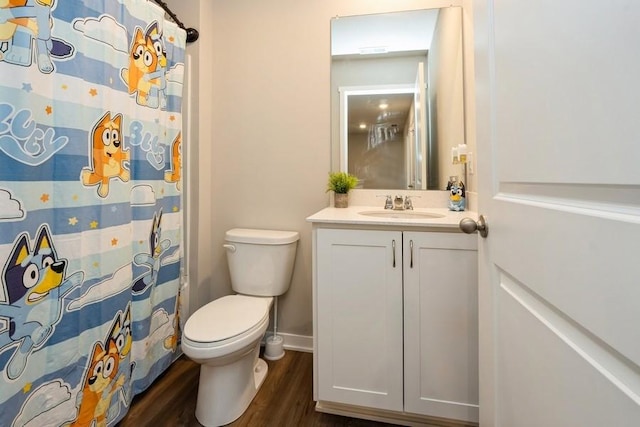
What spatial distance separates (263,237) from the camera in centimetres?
171

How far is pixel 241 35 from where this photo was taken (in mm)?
1926

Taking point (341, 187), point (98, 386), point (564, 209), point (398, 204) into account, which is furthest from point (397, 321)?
point (98, 386)

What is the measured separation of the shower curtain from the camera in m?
0.92

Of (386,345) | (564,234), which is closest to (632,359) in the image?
(564,234)

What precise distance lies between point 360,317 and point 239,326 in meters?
0.54

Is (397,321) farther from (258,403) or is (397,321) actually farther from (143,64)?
(143,64)

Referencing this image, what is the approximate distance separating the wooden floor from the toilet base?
4cm

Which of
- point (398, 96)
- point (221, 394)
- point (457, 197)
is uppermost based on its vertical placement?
point (398, 96)

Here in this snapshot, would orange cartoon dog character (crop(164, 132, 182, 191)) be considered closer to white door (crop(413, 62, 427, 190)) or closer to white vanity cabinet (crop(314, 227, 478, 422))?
white vanity cabinet (crop(314, 227, 478, 422))

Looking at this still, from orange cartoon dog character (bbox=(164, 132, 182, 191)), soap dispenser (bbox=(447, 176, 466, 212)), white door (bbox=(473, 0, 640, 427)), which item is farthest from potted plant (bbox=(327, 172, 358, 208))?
white door (bbox=(473, 0, 640, 427))

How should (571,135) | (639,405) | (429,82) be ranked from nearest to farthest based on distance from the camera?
(639,405) < (571,135) < (429,82)

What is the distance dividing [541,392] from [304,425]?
42.8 inches

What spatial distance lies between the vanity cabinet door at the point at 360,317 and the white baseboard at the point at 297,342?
573 millimetres

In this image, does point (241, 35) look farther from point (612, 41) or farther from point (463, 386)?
point (463, 386)
